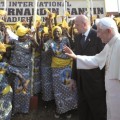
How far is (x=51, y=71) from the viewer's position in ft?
21.0

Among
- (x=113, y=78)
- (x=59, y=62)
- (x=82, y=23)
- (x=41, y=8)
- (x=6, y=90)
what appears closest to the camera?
(x=113, y=78)

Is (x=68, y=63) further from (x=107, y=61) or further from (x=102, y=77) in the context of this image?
(x=107, y=61)

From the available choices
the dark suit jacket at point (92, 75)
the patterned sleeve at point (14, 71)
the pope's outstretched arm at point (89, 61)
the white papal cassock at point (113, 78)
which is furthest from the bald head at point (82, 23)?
the patterned sleeve at point (14, 71)

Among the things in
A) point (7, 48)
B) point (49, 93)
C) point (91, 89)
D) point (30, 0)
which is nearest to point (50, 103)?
point (49, 93)

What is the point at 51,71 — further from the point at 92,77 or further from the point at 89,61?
the point at 89,61

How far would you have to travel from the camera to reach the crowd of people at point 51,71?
4855 mm

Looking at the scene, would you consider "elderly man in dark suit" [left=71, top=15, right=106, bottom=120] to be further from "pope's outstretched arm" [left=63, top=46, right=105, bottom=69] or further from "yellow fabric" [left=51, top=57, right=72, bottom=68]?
"yellow fabric" [left=51, top=57, right=72, bottom=68]

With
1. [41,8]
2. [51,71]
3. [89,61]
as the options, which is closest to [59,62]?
[51,71]

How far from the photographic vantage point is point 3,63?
18.8 ft

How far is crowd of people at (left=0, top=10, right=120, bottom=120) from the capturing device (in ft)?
15.9

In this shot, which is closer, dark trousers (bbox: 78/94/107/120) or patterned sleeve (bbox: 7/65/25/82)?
dark trousers (bbox: 78/94/107/120)

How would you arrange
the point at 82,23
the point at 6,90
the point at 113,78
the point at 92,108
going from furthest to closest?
the point at 6,90
the point at 92,108
the point at 82,23
the point at 113,78

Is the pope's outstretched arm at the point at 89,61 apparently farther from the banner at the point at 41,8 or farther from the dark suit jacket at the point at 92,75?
the banner at the point at 41,8

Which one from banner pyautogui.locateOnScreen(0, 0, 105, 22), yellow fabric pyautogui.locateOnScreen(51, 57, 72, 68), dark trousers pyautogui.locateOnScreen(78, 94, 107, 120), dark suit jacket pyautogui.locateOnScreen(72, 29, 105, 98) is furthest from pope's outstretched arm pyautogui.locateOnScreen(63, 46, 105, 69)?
banner pyautogui.locateOnScreen(0, 0, 105, 22)
